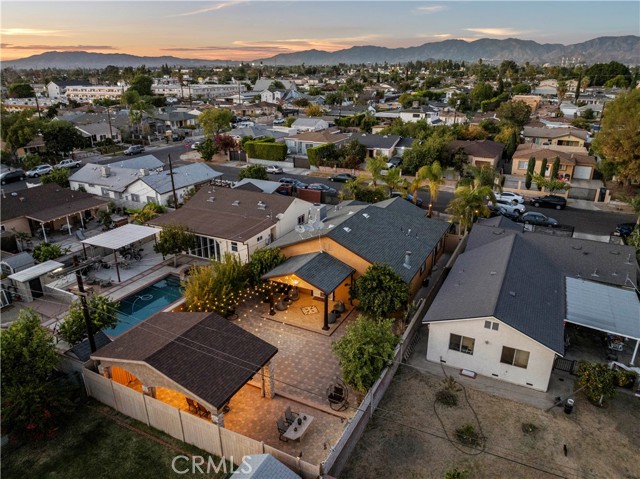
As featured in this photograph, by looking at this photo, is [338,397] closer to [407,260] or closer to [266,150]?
[407,260]

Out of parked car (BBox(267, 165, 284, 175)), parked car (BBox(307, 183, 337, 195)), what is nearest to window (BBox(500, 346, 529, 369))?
parked car (BBox(307, 183, 337, 195))

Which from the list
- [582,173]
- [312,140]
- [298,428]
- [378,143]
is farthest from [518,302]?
[312,140]

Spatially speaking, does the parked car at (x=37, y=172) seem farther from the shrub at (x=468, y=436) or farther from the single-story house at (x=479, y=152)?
the shrub at (x=468, y=436)

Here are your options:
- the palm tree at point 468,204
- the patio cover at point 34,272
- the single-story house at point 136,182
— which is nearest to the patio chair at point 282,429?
the patio cover at point 34,272

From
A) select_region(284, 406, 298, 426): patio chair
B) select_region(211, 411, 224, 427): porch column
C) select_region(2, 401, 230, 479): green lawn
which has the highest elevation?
select_region(211, 411, 224, 427): porch column

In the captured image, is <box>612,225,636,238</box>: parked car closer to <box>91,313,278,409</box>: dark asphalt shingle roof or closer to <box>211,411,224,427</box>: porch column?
<box>91,313,278,409</box>: dark asphalt shingle roof

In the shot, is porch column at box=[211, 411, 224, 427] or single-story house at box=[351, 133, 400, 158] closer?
porch column at box=[211, 411, 224, 427]
